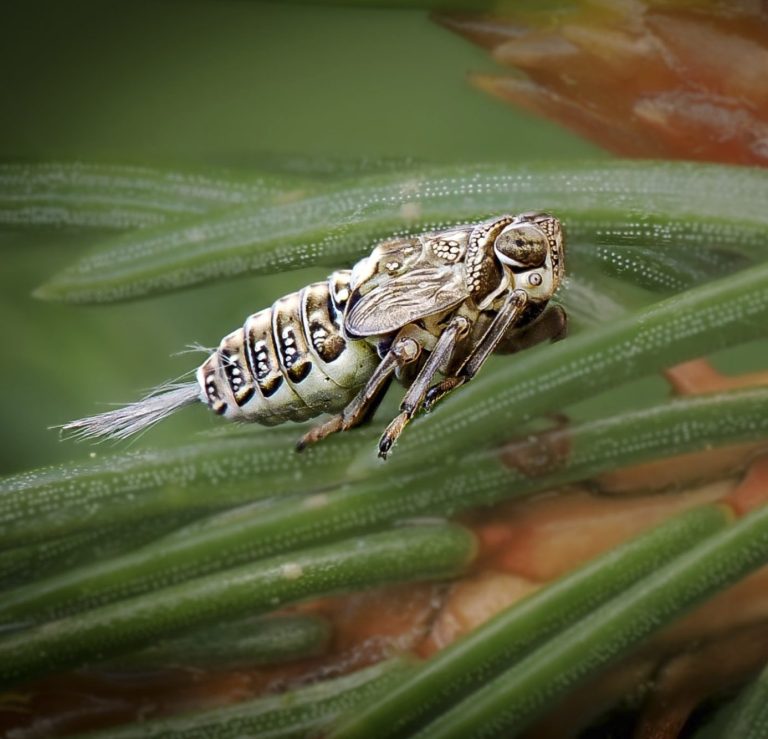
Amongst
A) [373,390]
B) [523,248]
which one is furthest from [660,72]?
[373,390]

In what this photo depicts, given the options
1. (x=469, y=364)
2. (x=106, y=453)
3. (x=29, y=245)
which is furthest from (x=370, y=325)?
(x=29, y=245)

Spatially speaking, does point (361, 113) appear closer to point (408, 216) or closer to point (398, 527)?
point (408, 216)

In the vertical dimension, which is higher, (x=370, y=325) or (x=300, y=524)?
(x=370, y=325)

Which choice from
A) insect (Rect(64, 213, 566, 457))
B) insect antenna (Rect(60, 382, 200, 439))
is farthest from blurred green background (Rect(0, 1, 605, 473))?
insect (Rect(64, 213, 566, 457))

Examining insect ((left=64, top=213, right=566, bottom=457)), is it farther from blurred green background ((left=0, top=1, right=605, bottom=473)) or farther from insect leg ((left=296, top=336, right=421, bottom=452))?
blurred green background ((left=0, top=1, right=605, bottom=473))

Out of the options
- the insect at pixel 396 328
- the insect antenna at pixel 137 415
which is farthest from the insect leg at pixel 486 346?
the insect antenna at pixel 137 415

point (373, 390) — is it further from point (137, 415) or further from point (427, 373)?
point (137, 415)

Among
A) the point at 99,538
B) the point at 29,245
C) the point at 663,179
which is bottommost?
the point at 99,538

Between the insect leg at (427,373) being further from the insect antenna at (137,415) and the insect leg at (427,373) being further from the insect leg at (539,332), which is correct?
the insect antenna at (137,415)
